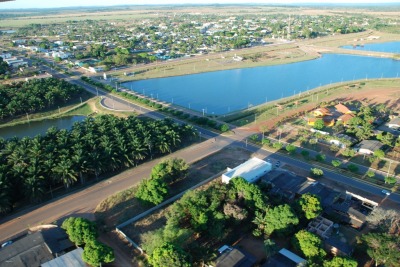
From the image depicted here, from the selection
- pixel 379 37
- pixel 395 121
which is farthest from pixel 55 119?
pixel 379 37

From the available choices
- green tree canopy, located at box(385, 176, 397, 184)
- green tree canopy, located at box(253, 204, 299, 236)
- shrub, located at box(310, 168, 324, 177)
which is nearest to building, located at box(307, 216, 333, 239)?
green tree canopy, located at box(253, 204, 299, 236)

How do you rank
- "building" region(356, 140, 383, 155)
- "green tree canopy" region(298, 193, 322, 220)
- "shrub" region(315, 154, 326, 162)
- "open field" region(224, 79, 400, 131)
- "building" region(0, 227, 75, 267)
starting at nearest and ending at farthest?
"building" region(0, 227, 75, 267) → "green tree canopy" region(298, 193, 322, 220) → "shrub" region(315, 154, 326, 162) → "building" region(356, 140, 383, 155) → "open field" region(224, 79, 400, 131)

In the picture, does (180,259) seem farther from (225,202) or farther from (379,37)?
(379,37)

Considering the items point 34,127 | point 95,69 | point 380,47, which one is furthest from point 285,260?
point 380,47

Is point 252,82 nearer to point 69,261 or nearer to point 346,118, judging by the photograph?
point 346,118

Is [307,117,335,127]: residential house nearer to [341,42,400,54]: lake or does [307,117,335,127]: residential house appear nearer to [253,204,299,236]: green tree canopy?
[253,204,299,236]: green tree canopy

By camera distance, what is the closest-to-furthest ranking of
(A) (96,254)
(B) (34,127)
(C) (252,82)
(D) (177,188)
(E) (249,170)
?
(A) (96,254)
(D) (177,188)
(E) (249,170)
(B) (34,127)
(C) (252,82)
